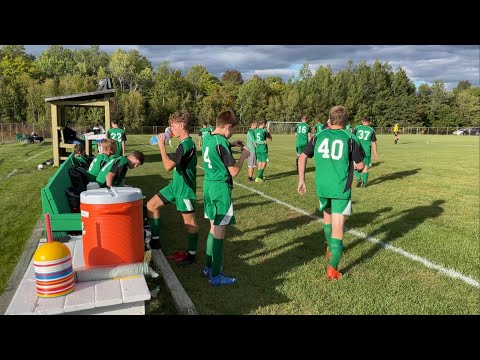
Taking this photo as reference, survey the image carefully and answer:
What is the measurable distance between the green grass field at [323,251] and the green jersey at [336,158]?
1117 millimetres

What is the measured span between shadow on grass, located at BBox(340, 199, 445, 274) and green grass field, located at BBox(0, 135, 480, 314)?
0.02 metres

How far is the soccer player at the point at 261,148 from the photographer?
1235 cm

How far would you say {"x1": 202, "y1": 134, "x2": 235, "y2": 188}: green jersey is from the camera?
14.1 ft

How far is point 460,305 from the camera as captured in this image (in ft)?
13.2

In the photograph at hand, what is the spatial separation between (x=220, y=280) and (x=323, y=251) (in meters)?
1.97

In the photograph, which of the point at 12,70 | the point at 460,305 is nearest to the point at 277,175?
the point at 460,305

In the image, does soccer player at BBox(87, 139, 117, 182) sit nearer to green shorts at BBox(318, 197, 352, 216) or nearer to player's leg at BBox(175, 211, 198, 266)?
player's leg at BBox(175, 211, 198, 266)

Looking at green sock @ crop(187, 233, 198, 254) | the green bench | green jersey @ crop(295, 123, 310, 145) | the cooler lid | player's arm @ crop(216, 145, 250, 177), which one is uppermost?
green jersey @ crop(295, 123, 310, 145)

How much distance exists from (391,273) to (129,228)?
3384 millimetres

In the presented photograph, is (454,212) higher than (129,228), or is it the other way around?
(129,228)

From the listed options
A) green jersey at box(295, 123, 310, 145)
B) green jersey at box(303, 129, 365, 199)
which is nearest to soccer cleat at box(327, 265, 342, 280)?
green jersey at box(303, 129, 365, 199)

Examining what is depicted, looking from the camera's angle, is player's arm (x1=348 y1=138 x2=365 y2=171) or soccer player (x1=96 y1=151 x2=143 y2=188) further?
soccer player (x1=96 y1=151 x2=143 y2=188)
